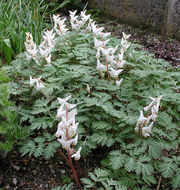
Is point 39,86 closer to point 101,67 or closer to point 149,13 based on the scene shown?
point 101,67

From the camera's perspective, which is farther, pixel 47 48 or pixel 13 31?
pixel 13 31

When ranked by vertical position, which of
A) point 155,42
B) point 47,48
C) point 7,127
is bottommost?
point 155,42

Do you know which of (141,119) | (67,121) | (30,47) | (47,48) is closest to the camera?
(67,121)

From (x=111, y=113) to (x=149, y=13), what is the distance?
177 inches

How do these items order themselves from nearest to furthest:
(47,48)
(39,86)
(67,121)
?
(67,121) < (39,86) < (47,48)

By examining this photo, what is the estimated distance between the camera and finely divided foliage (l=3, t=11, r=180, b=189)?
6.51ft

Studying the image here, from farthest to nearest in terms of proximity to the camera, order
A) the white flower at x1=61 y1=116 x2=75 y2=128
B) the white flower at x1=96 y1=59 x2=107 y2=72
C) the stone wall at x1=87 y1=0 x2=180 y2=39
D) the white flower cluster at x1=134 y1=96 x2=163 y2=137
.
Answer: the stone wall at x1=87 y1=0 x2=180 y2=39 → the white flower at x1=96 y1=59 x2=107 y2=72 → the white flower cluster at x1=134 y1=96 x2=163 y2=137 → the white flower at x1=61 y1=116 x2=75 y2=128

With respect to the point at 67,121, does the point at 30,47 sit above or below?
above

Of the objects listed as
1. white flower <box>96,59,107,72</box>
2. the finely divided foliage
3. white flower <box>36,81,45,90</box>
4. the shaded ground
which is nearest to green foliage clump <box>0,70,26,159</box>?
the finely divided foliage

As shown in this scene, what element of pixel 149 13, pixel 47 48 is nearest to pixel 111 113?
pixel 47 48

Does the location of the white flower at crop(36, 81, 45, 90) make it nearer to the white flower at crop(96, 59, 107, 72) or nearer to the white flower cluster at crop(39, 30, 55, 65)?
the white flower cluster at crop(39, 30, 55, 65)

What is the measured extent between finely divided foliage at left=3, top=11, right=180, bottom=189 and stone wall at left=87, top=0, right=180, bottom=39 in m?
2.76

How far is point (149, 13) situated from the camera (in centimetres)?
577

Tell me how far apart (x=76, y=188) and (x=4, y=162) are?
0.77m
